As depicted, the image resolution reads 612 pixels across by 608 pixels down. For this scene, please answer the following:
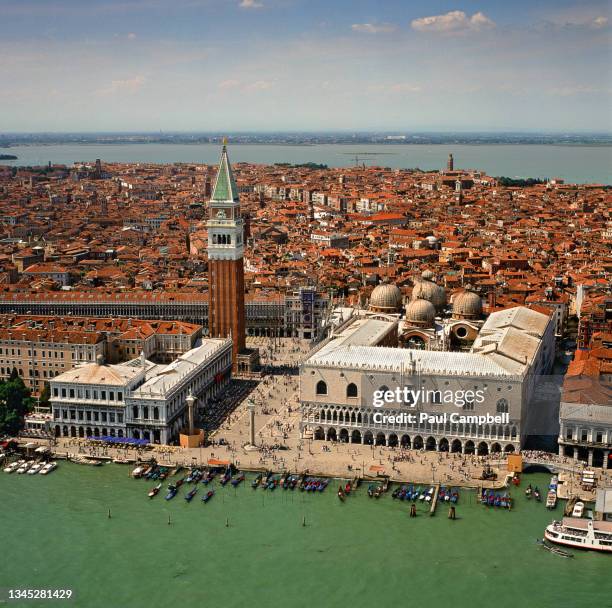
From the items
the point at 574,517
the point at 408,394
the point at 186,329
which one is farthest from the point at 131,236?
the point at 574,517

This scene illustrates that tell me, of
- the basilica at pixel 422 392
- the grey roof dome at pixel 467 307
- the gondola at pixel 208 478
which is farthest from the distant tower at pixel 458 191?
the gondola at pixel 208 478

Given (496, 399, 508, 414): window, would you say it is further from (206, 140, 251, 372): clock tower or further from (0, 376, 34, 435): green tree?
(0, 376, 34, 435): green tree

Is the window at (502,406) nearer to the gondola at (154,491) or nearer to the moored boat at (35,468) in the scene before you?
the gondola at (154,491)

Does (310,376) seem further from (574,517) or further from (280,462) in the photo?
(574,517)

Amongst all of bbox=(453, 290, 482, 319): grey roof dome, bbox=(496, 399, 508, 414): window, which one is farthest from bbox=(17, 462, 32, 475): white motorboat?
bbox=(453, 290, 482, 319): grey roof dome

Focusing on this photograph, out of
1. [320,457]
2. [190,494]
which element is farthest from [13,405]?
[320,457]

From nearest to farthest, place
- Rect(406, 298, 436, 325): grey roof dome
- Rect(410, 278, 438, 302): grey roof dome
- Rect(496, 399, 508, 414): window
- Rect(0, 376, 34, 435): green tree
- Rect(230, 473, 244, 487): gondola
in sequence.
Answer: Rect(230, 473, 244, 487): gondola → Rect(496, 399, 508, 414): window → Rect(0, 376, 34, 435): green tree → Rect(406, 298, 436, 325): grey roof dome → Rect(410, 278, 438, 302): grey roof dome

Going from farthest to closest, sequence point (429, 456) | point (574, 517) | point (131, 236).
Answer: point (131, 236)
point (429, 456)
point (574, 517)
